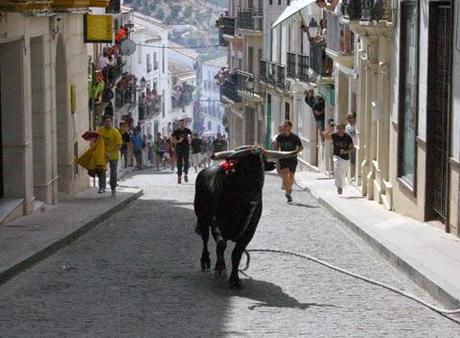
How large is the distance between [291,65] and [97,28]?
2123 centimetres

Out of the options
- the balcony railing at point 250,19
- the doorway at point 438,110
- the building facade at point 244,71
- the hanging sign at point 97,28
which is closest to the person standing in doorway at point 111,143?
the hanging sign at point 97,28

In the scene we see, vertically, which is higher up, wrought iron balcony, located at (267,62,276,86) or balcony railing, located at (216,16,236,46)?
balcony railing, located at (216,16,236,46)

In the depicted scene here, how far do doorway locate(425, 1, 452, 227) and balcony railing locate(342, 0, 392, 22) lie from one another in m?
4.30

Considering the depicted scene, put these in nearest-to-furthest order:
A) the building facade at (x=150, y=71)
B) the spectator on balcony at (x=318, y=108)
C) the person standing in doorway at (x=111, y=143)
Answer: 1. the person standing in doorway at (x=111, y=143)
2. the spectator on balcony at (x=318, y=108)
3. the building facade at (x=150, y=71)

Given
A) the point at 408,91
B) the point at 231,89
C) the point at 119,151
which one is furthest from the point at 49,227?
the point at 231,89

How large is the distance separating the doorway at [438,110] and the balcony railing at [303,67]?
2585cm

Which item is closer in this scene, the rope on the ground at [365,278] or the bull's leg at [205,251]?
the rope on the ground at [365,278]

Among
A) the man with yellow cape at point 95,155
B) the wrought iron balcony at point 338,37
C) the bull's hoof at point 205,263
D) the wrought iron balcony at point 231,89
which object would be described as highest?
the wrought iron balcony at point 338,37

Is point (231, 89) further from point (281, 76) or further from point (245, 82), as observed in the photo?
point (281, 76)

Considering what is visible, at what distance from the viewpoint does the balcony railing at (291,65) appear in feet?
156

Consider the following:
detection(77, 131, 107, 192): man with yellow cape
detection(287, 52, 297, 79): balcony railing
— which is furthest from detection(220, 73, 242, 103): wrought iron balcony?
detection(77, 131, 107, 192): man with yellow cape

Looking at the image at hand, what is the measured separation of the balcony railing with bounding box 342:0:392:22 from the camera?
896 inches

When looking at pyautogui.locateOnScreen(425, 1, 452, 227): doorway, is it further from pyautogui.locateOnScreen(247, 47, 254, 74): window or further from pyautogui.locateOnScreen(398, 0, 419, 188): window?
pyautogui.locateOnScreen(247, 47, 254, 74): window

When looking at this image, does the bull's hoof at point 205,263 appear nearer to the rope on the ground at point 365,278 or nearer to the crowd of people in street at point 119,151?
the rope on the ground at point 365,278
